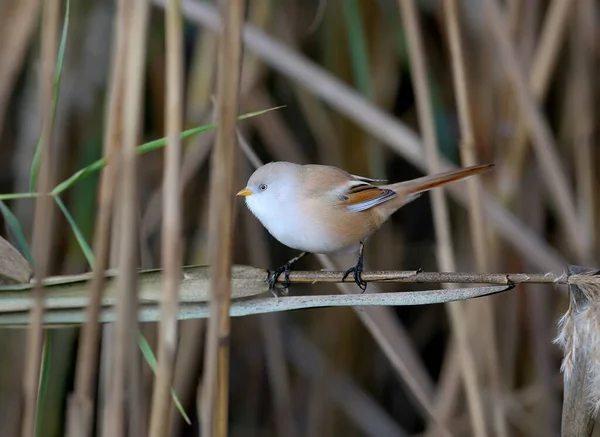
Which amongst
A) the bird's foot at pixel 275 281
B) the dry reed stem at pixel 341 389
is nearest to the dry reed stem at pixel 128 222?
the bird's foot at pixel 275 281

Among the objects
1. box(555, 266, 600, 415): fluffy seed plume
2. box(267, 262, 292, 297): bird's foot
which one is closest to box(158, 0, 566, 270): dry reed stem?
box(267, 262, 292, 297): bird's foot

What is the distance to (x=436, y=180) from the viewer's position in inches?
48.6

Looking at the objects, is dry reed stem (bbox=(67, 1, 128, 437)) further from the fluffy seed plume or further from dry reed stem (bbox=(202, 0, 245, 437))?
the fluffy seed plume

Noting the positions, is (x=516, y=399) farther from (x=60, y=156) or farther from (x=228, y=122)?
(x=228, y=122)

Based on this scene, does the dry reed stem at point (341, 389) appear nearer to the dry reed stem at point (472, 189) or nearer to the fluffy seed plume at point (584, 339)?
the dry reed stem at point (472, 189)

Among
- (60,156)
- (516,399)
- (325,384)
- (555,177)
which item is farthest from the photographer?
(325,384)

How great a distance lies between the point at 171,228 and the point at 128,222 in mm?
48

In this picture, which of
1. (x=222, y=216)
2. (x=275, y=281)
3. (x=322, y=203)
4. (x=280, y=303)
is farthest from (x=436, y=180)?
(x=222, y=216)

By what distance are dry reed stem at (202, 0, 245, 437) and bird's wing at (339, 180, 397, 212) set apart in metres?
0.53

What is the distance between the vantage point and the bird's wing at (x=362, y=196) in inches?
51.4

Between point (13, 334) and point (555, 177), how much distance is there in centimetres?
123

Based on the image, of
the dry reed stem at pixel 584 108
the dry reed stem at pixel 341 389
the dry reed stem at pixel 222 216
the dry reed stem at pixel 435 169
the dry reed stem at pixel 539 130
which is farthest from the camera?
the dry reed stem at pixel 341 389

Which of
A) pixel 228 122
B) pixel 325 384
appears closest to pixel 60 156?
pixel 325 384

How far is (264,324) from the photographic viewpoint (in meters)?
1.81
